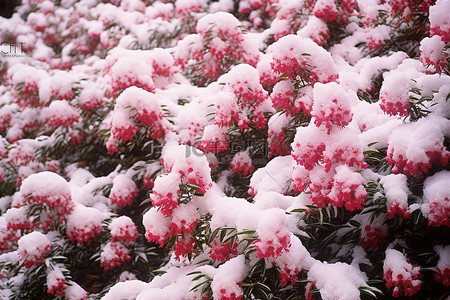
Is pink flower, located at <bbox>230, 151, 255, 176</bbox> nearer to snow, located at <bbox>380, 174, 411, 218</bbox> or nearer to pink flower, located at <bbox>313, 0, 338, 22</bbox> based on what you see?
snow, located at <bbox>380, 174, 411, 218</bbox>

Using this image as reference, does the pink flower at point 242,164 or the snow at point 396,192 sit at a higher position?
the snow at point 396,192

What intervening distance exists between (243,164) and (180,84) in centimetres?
149

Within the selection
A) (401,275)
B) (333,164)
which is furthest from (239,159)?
(401,275)

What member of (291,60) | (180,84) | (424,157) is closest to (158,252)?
(180,84)

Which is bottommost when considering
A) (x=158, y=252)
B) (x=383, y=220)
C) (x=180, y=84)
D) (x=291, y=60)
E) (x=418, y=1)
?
(x=158, y=252)

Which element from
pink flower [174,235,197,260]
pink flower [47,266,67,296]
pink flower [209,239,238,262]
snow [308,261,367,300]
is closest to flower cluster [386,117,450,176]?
snow [308,261,367,300]

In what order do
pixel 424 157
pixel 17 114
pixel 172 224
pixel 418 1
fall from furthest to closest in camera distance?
pixel 17 114
pixel 418 1
pixel 172 224
pixel 424 157

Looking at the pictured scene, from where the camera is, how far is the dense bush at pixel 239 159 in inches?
68.7

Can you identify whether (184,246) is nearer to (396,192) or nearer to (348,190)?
(348,190)

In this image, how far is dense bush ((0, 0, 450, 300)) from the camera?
1745 millimetres

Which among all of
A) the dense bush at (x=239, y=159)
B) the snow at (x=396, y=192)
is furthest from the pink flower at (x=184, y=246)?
the snow at (x=396, y=192)

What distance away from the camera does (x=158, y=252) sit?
3.40 m

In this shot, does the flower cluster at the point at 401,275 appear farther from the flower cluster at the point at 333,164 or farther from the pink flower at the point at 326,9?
the pink flower at the point at 326,9

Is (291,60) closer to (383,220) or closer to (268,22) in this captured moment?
(383,220)
